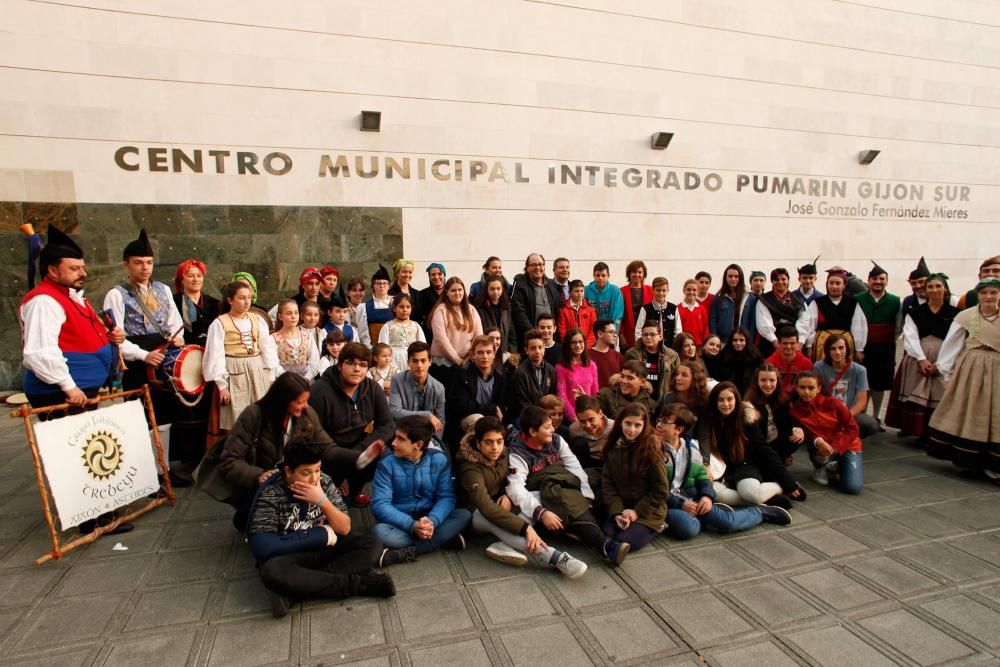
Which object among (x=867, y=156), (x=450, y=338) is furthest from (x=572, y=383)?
(x=867, y=156)

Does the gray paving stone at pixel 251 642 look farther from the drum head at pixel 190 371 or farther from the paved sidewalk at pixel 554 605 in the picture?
the drum head at pixel 190 371

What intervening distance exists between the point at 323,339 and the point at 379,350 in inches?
29.6

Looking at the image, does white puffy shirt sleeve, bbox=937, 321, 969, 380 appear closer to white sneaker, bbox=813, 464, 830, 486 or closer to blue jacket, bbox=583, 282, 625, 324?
white sneaker, bbox=813, 464, 830, 486

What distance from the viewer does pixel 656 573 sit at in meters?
3.25

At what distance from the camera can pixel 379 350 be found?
4.89 metres

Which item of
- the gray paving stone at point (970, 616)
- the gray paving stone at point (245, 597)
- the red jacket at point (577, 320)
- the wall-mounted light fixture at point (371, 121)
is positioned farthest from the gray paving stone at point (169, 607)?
the wall-mounted light fixture at point (371, 121)

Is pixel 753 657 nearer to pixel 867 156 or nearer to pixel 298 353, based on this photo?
pixel 298 353

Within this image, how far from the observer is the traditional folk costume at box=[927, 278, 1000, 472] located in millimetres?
4695

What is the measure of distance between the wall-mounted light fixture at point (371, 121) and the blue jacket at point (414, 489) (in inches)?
228

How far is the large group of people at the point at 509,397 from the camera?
3.42 metres

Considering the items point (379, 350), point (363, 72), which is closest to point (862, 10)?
point (363, 72)

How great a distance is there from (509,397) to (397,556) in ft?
5.94

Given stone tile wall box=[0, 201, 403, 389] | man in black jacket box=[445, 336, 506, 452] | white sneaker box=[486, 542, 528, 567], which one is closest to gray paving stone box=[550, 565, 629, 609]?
white sneaker box=[486, 542, 528, 567]

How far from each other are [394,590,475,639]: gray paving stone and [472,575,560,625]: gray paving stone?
0.42 ft
